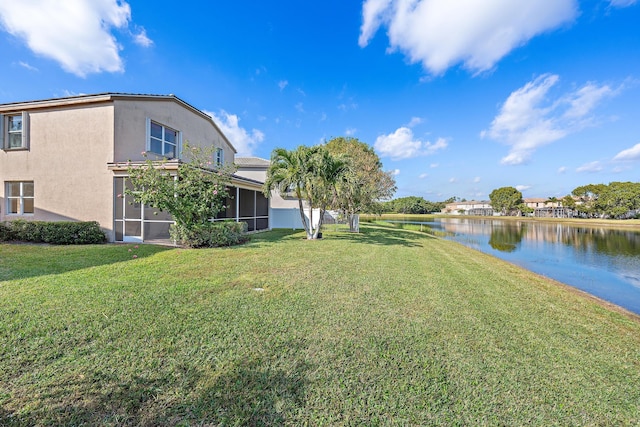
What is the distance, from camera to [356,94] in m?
22.4

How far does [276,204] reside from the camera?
78.8ft

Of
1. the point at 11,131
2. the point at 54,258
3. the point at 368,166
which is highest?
the point at 368,166

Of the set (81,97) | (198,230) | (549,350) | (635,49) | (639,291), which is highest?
(635,49)

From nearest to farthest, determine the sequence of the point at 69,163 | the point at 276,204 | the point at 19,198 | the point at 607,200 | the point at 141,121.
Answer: the point at 69,163
the point at 141,121
the point at 19,198
the point at 276,204
the point at 607,200


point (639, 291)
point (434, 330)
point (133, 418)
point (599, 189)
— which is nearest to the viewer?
point (133, 418)

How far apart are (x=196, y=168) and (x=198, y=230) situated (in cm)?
238

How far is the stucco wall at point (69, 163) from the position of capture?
36.2 feet

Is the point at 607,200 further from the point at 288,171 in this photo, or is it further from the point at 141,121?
the point at 141,121

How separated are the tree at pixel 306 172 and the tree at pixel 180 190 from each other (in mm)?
2664

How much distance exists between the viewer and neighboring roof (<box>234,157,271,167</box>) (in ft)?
72.0

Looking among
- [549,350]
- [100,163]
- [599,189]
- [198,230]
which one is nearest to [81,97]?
[100,163]

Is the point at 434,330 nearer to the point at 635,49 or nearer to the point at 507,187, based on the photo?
the point at 635,49

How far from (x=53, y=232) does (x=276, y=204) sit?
15503mm

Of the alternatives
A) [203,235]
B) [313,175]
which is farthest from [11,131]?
[313,175]
